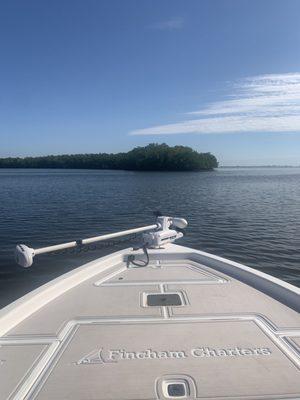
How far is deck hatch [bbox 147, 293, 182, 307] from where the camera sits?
441cm

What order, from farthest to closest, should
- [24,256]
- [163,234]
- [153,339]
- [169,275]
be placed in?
[163,234]
[169,275]
[24,256]
[153,339]

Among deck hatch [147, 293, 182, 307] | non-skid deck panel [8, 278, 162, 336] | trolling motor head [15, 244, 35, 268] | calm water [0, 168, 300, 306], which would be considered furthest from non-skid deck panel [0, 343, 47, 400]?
calm water [0, 168, 300, 306]

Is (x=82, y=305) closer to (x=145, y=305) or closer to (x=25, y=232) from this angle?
(x=145, y=305)

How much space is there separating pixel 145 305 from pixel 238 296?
127cm

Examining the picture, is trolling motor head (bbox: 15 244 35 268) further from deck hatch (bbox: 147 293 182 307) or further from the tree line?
the tree line

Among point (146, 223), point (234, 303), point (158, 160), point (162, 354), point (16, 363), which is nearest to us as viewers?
point (16, 363)

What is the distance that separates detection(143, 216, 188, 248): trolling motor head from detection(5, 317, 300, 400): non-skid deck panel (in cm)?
311

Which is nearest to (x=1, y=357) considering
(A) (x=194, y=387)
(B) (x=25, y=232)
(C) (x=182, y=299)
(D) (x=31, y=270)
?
(A) (x=194, y=387)

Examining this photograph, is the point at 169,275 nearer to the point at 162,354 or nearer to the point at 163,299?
the point at 163,299

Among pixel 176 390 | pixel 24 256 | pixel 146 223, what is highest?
pixel 24 256

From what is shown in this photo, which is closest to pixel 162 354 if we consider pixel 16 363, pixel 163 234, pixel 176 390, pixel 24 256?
pixel 176 390

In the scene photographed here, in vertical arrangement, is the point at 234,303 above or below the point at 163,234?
below

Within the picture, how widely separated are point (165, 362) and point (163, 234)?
403 cm

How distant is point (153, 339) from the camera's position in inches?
136
